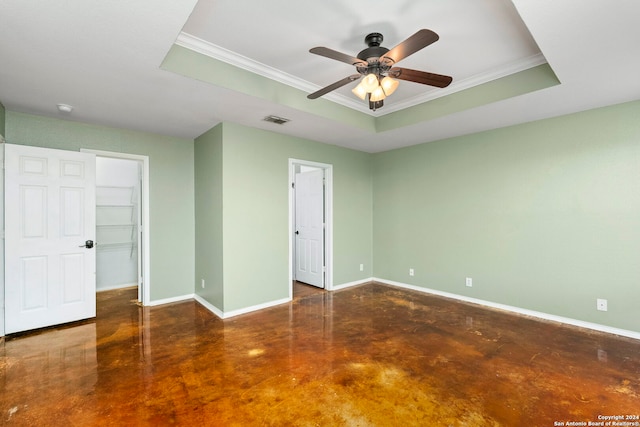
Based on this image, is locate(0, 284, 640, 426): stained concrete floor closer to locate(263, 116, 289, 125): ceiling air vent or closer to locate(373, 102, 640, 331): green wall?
locate(373, 102, 640, 331): green wall

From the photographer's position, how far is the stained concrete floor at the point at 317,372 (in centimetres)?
195

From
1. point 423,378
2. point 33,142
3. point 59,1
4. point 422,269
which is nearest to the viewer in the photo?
point 59,1

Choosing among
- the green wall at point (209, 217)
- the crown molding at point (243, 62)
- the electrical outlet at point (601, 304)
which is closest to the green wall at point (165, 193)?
the green wall at point (209, 217)

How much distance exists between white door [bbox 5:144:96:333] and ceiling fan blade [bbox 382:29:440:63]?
3.73m

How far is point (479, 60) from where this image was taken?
110 inches

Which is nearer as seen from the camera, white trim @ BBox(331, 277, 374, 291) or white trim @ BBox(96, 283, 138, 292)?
white trim @ BBox(96, 283, 138, 292)

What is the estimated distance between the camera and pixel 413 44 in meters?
1.84

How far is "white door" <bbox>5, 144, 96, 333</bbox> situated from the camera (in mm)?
3176

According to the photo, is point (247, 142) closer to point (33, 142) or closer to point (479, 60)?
point (33, 142)

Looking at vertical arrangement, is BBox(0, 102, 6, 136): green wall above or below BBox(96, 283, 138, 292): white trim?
above

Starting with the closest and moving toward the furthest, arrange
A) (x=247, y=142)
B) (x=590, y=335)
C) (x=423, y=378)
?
(x=423, y=378) < (x=590, y=335) < (x=247, y=142)

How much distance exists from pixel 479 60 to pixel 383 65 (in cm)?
126

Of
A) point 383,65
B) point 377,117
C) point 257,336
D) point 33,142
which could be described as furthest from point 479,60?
point 33,142

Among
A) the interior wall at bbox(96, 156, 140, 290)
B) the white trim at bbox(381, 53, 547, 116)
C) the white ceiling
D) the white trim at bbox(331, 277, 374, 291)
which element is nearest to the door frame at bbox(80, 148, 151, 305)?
the white ceiling
